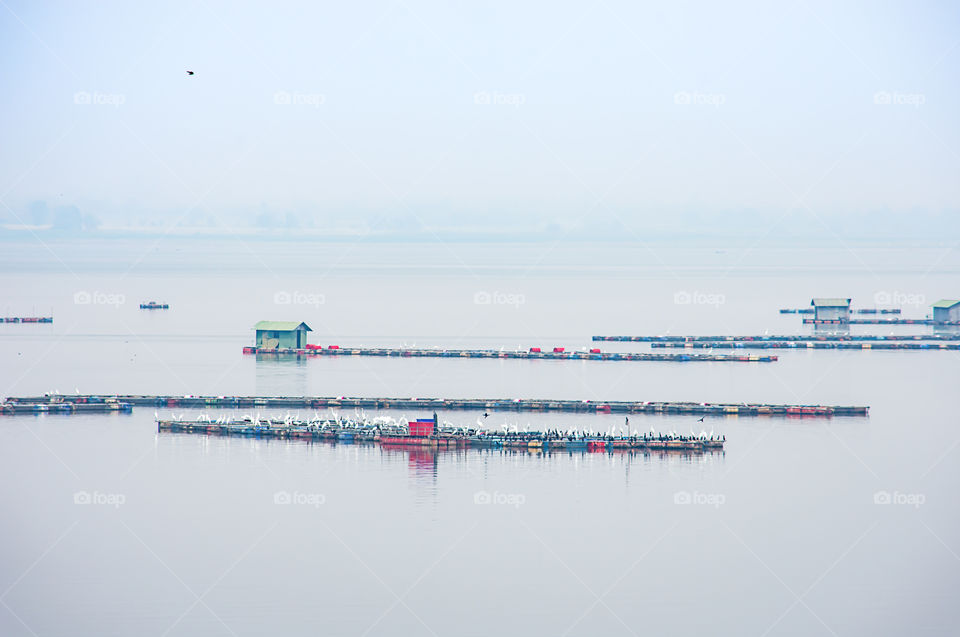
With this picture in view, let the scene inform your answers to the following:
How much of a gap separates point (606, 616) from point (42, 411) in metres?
44.2

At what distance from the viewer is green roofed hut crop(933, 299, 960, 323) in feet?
453

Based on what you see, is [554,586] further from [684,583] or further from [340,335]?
[340,335]

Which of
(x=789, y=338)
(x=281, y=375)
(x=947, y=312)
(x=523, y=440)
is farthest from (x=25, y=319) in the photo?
(x=947, y=312)

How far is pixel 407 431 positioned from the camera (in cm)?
6212

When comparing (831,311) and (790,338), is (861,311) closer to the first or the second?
(831,311)

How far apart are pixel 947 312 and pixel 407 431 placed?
95245mm

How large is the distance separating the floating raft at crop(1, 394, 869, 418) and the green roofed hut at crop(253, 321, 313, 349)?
31.6m

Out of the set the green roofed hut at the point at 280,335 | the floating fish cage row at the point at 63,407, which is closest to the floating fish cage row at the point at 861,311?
the green roofed hut at the point at 280,335

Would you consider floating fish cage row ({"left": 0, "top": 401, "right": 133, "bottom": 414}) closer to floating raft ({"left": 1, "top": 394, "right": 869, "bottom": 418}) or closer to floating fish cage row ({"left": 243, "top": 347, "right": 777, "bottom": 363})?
floating raft ({"left": 1, "top": 394, "right": 869, "bottom": 418})

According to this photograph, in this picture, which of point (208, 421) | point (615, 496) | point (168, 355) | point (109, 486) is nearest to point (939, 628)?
point (615, 496)

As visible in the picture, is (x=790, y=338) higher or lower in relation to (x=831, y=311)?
lower

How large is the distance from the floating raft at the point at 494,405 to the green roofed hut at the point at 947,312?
7131 cm

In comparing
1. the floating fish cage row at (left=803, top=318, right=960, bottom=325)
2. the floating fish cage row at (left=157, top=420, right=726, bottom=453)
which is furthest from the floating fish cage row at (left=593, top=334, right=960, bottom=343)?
the floating fish cage row at (left=157, top=420, right=726, bottom=453)

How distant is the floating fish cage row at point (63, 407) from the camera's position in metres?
71.1
